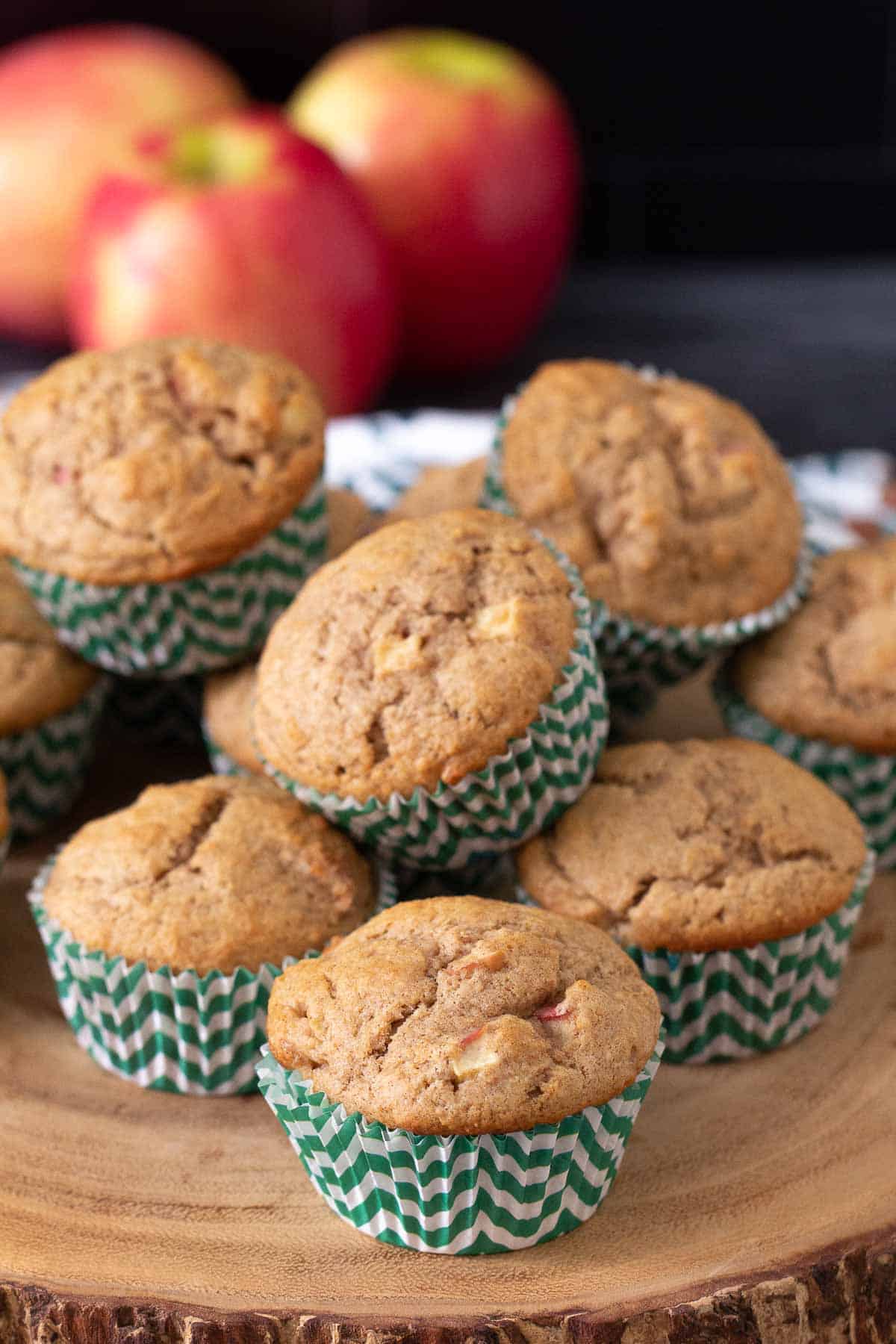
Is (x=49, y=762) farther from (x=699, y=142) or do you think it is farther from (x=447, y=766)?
(x=699, y=142)

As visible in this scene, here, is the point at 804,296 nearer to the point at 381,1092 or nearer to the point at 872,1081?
the point at 872,1081

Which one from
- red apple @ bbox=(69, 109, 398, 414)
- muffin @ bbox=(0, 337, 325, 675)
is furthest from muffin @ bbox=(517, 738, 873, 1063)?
red apple @ bbox=(69, 109, 398, 414)

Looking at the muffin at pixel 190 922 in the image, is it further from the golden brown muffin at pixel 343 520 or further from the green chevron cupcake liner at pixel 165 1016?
the golden brown muffin at pixel 343 520

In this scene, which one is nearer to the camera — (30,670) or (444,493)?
(30,670)

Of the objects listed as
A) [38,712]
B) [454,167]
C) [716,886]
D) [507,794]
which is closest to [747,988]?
[716,886]

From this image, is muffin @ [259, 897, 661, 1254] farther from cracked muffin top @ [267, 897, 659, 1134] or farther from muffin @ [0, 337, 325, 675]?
muffin @ [0, 337, 325, 675]

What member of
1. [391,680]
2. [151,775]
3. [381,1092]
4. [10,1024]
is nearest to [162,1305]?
[381,1092]
